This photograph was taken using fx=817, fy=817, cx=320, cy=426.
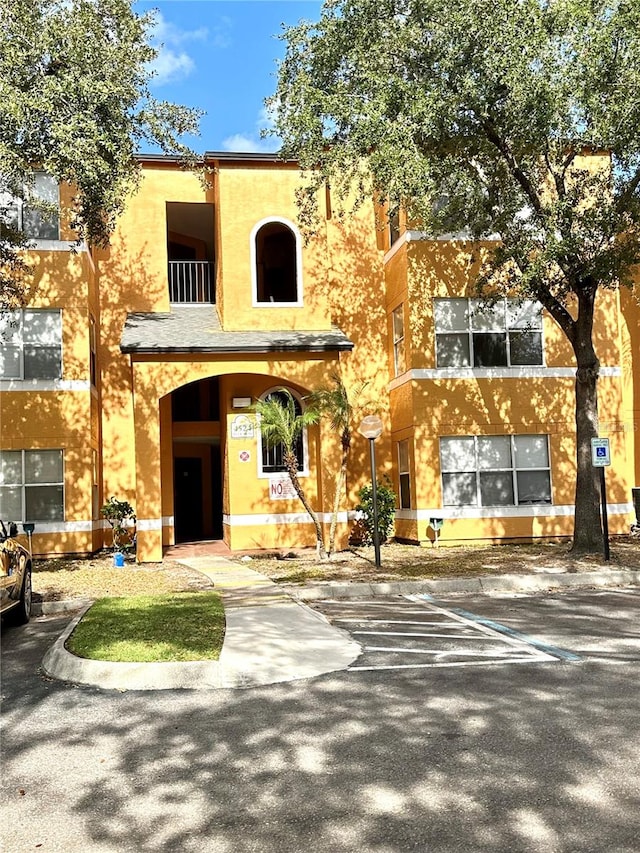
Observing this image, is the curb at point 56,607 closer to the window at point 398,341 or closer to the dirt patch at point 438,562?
the dirt patch at point 438,562

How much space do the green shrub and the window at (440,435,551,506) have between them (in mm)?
1341

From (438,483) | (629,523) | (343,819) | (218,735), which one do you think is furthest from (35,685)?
(629,523)

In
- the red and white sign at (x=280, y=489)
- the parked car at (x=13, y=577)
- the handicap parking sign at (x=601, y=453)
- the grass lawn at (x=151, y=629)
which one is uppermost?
the handicap parking sign at (x=601, y=453)

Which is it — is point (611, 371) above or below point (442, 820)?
above

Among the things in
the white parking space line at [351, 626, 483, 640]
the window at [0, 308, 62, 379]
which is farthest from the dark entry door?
the white parking space line at [351, 626, 483, 640]

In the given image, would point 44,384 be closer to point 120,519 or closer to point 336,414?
point 120,519

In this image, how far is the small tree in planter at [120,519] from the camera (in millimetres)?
19062

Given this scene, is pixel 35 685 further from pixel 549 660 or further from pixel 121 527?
pixel 121 527

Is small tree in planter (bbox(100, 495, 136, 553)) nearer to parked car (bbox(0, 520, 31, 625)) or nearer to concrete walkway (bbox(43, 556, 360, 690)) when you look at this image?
parked car (bbox(0, 520, 31, 625))

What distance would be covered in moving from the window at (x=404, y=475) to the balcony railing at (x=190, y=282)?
6.75 metres

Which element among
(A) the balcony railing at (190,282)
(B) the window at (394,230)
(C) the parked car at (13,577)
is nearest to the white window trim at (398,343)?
(B) the window at (394,230)

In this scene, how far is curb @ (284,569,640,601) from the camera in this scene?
13172mm

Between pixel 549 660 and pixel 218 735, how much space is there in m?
3.43

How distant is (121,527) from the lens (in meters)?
19.2
